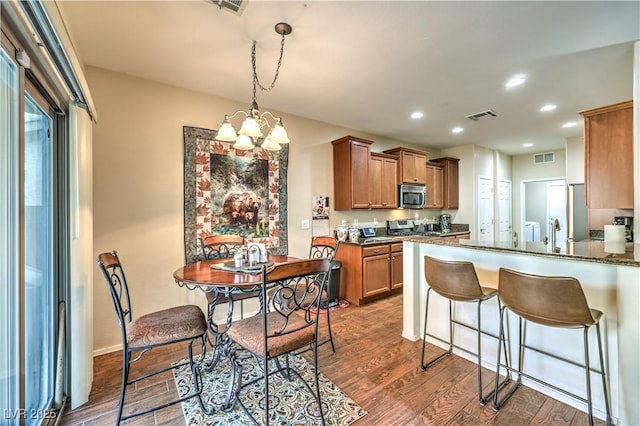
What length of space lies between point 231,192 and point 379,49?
218 cm

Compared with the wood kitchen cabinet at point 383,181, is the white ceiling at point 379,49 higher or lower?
higher

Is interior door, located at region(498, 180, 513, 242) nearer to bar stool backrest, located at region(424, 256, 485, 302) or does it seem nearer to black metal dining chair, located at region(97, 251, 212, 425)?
bar stool backrest, located at region(424, 256, 485, 302)

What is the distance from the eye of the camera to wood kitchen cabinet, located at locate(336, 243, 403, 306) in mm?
3842

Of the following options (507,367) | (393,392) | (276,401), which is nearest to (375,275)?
(393,392)

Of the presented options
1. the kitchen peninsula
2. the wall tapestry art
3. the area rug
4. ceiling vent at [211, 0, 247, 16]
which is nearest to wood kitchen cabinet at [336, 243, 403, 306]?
the wall tapestry art

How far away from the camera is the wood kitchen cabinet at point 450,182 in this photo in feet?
19.5

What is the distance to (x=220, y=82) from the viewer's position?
2914mm

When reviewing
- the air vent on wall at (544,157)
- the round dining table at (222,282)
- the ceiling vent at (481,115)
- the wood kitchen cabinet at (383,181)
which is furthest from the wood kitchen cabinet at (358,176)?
the air vent on wall at (544,157)

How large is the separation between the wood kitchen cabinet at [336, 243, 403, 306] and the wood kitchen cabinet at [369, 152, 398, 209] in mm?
797

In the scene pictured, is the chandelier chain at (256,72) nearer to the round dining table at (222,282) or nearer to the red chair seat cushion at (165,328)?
the round dining table at (222,282)

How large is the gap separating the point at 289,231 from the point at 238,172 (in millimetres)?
1045

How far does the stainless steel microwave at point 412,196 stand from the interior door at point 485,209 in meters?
1.45

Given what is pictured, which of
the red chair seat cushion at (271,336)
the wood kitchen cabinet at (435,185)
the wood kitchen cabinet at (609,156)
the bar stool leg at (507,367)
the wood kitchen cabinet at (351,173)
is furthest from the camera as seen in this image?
the wood kitchen cabinet at (435,185)

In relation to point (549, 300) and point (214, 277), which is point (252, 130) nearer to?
point (214, 277)
